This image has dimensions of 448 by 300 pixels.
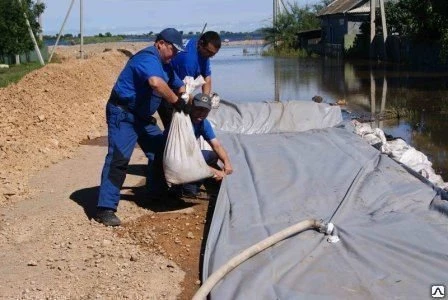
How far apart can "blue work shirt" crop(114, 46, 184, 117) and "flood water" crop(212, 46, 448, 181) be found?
4.07 metres

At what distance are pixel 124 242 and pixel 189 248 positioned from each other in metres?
0.52

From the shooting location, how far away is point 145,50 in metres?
5.55

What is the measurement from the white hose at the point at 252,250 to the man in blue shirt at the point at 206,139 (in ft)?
4.39

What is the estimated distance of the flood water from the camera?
11.1 m

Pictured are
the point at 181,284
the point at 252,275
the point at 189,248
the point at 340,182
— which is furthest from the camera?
the point at 340,182

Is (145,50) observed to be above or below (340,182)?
above

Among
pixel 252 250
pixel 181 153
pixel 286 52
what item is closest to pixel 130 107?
pixel 181 153

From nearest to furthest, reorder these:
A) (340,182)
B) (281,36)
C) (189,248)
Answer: (189,248) → (340,182) → (281,36)

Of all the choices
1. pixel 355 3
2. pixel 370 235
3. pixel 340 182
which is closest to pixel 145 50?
pixel 340 182

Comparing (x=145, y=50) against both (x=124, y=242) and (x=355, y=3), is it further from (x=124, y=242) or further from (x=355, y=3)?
(x=355, y=3)

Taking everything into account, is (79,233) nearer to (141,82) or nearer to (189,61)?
(141,82)

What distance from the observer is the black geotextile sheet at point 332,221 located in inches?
156

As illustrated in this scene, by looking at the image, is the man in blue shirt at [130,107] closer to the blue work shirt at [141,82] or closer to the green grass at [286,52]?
the blue work shirt at [141,82]

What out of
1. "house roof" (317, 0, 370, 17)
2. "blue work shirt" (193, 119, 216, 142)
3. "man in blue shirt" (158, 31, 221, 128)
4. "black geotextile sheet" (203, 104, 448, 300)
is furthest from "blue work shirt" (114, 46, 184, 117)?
"house roof" (317, 0, 370, 17)
